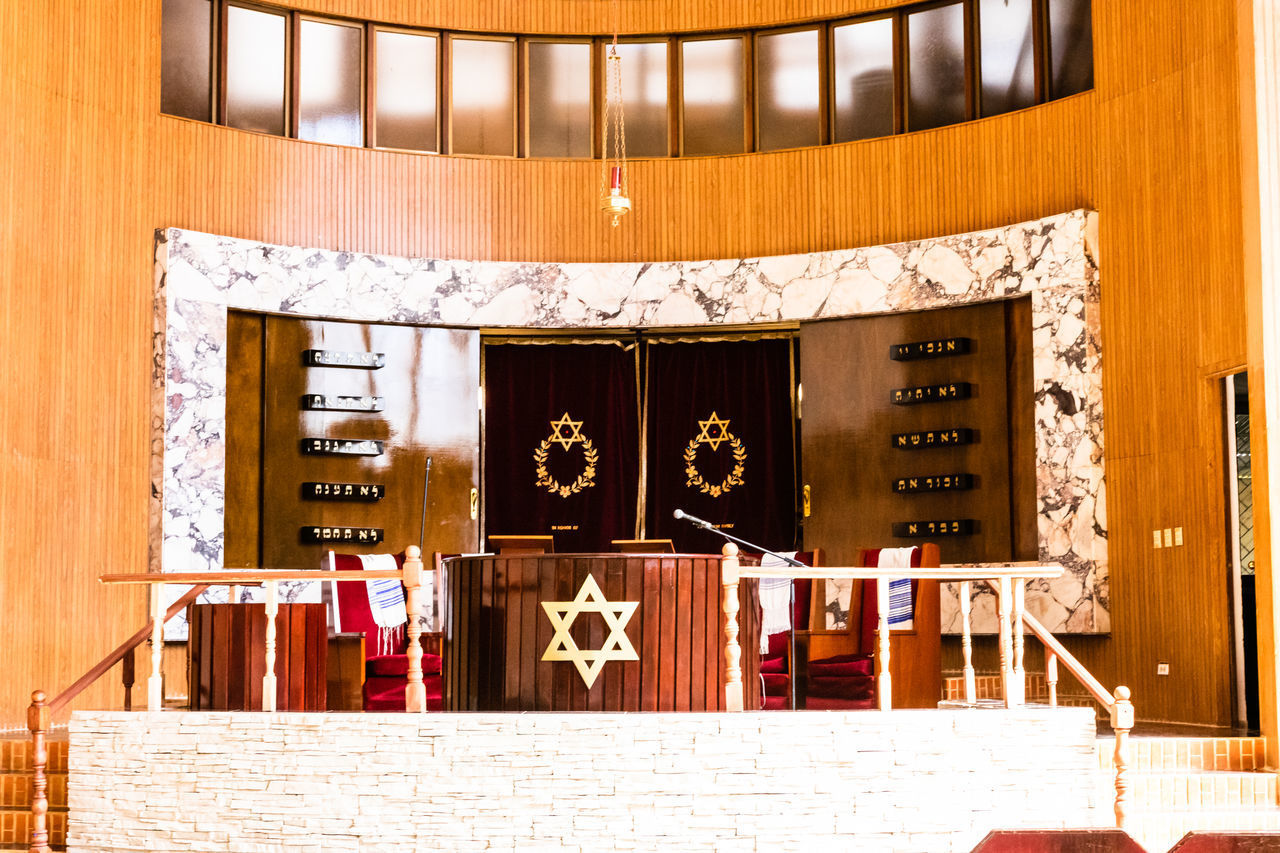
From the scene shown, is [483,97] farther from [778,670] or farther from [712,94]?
[778,670]

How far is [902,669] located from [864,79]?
201 inches

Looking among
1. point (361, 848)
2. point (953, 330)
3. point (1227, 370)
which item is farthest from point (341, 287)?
point (1227, 370)

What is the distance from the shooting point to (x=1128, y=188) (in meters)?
9.72

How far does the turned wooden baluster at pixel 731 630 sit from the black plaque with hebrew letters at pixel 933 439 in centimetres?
434

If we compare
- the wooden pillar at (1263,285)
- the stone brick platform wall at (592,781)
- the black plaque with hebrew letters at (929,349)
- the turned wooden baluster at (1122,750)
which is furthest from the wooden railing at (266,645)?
the black plaque with hebrew letters at (929,349)

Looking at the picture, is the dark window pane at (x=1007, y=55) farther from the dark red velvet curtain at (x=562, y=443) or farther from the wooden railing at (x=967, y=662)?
the wooden railing at (x=967, y=662)

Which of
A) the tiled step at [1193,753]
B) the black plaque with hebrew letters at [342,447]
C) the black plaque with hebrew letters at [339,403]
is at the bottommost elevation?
the tiled step at [1193,753]

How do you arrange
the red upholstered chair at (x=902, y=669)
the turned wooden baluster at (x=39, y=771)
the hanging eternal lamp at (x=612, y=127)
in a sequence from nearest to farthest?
the turned wooden baluster at (x=39, y=771)
the red upholstered chair at (x=902, y=669)
the hanging eternal lamp at (x=612, y=127)

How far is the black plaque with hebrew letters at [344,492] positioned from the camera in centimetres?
1077

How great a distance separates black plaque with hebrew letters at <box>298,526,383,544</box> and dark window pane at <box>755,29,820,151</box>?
4.20 meters

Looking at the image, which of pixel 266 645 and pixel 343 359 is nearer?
pixel 266 645

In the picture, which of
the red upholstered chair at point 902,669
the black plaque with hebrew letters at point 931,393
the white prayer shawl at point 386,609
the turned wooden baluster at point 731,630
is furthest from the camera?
the black plaque with hebrew letters at point 931,393

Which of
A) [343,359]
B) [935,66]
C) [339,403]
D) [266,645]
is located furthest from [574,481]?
[266,645]

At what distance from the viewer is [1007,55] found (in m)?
10.6
